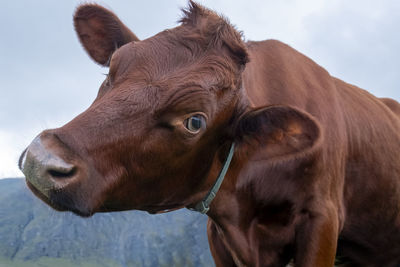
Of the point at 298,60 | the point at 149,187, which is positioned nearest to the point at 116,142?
the point at 149,187

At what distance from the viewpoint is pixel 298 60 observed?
374 cm

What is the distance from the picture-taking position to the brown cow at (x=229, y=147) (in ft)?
7.40

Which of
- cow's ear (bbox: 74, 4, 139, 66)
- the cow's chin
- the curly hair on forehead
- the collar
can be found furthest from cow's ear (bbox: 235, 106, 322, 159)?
cow's ear (bbox: 74, 4, 139, 66)

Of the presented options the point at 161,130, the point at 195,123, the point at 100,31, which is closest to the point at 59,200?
the point at 161,130

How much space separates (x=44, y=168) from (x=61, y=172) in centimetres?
9

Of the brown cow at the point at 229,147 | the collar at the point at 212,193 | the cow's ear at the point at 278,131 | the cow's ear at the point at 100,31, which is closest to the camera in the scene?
the brown cow at the point at 229,147

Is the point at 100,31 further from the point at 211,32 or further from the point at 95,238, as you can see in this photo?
the point at 95,238

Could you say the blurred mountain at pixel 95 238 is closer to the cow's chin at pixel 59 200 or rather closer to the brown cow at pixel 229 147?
the brown cow at pixel 229 147

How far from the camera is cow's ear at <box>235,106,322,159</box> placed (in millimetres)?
2725

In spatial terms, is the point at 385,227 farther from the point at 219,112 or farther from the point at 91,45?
the point at 91,45

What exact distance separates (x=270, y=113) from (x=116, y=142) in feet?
3.47

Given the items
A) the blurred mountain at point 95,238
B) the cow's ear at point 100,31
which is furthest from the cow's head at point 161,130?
the blurred mountain at point 95,238

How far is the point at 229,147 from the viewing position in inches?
118

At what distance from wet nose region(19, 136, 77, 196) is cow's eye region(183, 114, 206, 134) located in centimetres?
71
